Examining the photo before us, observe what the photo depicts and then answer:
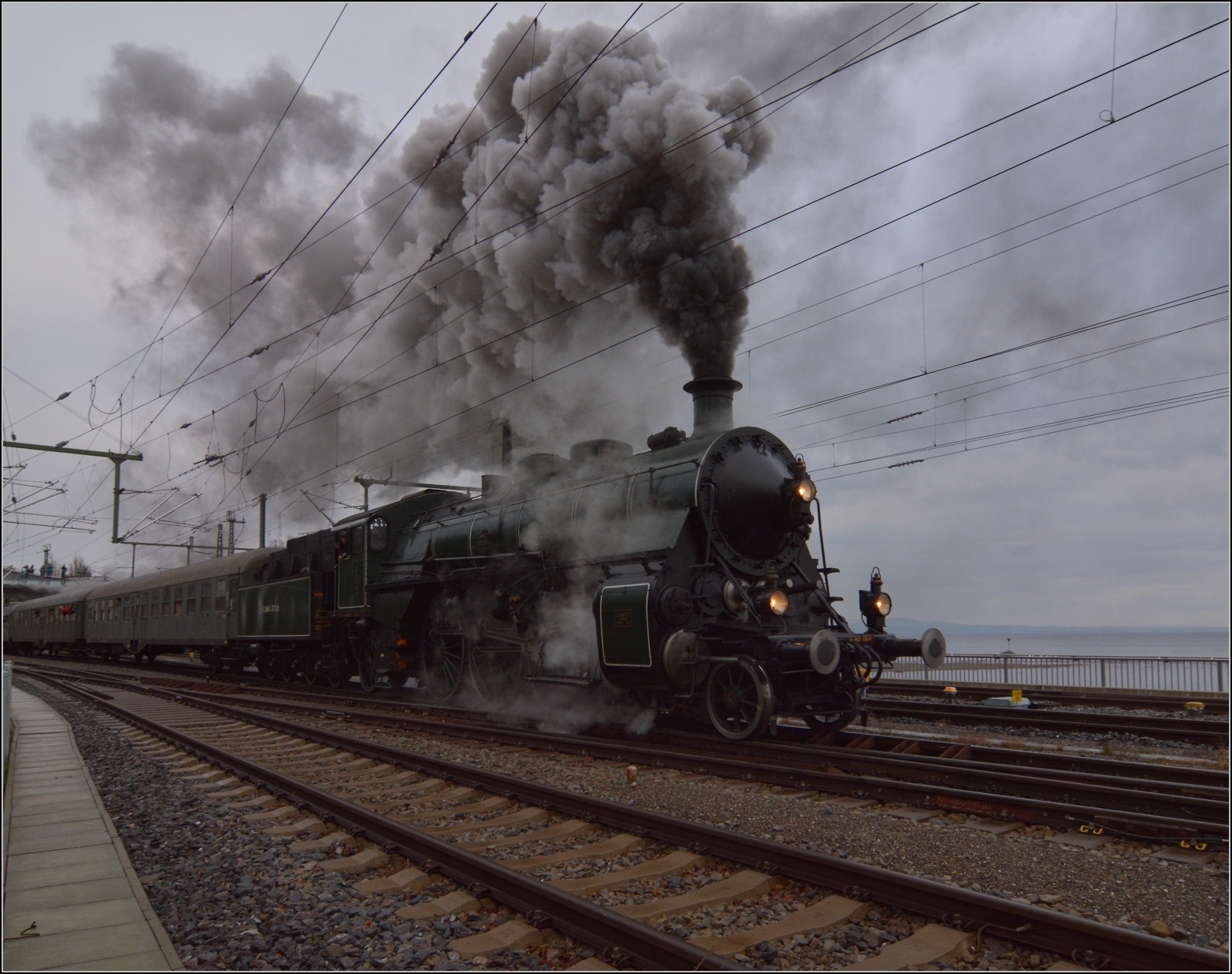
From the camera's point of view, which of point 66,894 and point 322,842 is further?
point 322,842

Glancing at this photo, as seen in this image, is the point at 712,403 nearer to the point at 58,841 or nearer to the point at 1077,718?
the point at 1077,718

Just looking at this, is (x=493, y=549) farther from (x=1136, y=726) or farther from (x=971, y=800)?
(x=1136, y=726)

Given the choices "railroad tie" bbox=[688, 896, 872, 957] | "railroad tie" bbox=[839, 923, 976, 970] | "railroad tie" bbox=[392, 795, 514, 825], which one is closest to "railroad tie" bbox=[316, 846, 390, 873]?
"railroad tie" bbox=[392, 795, 514, 825]

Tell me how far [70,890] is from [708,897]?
3.40 meters

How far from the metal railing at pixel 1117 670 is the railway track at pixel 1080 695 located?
0.43 m

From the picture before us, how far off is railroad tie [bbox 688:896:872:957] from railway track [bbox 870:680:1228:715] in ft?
32.8

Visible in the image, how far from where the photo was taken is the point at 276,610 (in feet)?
57.8

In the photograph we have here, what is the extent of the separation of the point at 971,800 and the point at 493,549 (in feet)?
23.2

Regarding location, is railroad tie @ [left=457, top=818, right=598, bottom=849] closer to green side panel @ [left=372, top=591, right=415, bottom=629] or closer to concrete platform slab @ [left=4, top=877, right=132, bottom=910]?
concrete platform slab @ [left=4, top=877, right=132, bottom=910]

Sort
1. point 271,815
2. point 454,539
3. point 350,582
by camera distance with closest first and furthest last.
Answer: point 271,815 → point 454,539 → point 350,582

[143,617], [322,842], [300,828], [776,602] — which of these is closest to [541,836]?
[322,842]

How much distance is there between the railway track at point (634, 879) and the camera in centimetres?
338

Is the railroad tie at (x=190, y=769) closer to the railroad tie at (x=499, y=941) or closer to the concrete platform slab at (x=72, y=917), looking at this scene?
the concrete platform slab at (x=72, y=917)

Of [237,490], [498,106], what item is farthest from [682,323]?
[237,490]
